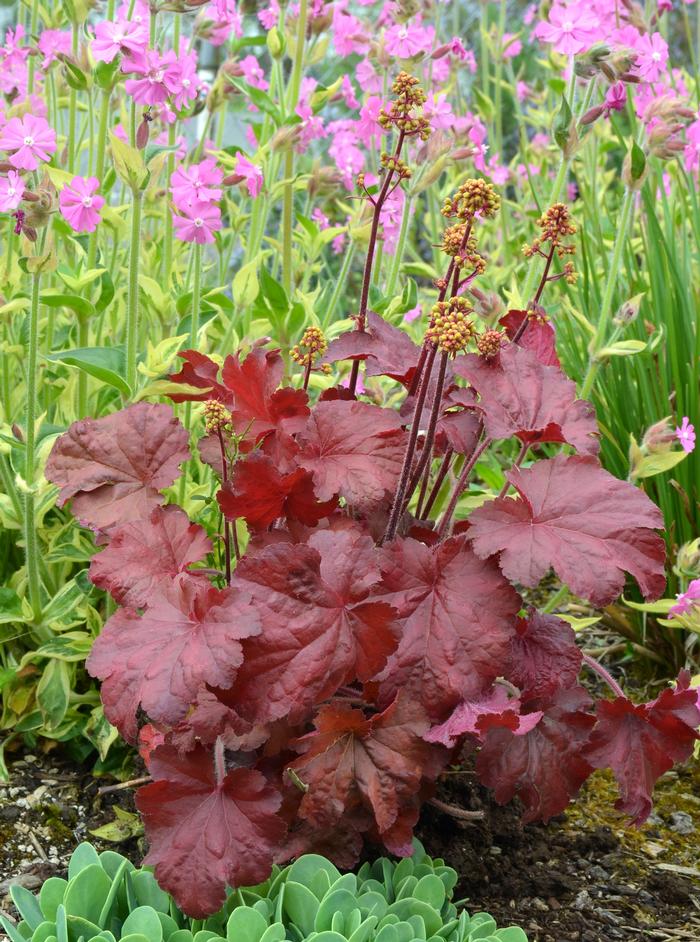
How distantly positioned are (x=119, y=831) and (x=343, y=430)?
0.78 metres

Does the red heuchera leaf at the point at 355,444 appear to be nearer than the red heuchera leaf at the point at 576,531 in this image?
No

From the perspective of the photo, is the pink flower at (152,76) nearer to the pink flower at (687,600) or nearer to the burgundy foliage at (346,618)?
the burgundy foliage at (346,618)

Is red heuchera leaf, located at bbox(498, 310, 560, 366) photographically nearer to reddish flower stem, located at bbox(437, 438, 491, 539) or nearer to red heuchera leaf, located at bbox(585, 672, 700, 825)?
reddish flower stem, located at bbox(437, 438, 491, 539)

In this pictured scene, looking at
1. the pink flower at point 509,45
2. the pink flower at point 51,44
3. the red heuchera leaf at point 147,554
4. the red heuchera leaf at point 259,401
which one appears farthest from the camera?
the pink flower at point 509,45

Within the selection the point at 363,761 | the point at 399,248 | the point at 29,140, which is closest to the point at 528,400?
the point at 363,761

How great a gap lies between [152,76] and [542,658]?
3.63 feet

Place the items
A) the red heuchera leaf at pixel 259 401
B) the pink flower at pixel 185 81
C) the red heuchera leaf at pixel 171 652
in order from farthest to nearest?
the pink flower at pixel 185 81, the red heuchera leaf at pixel 259 401, the red heuchera leaf at pixel 171 652

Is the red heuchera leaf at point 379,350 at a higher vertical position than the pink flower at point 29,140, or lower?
lower

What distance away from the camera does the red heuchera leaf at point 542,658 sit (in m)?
1.46

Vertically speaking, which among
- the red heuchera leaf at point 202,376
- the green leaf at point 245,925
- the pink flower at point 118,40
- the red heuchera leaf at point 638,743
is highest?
the pink flower at point 118,40

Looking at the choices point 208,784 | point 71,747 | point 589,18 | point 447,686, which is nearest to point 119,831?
point 71,747

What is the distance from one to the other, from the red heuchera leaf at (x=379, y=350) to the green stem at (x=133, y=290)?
36 centimetres

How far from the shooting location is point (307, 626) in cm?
129

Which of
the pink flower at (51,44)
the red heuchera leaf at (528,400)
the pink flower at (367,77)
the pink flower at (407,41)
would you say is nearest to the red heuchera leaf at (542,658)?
the red heuchera leaf at (528,400)
